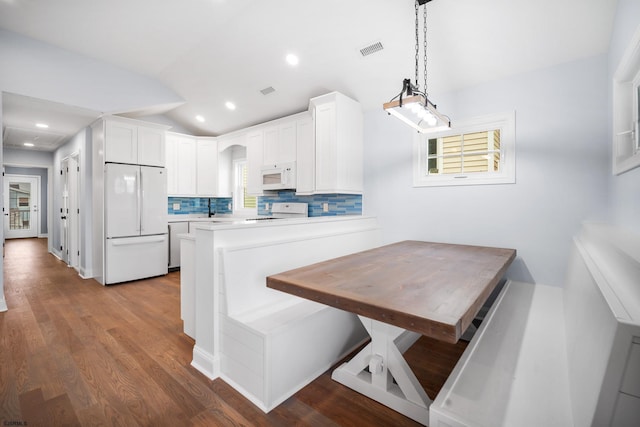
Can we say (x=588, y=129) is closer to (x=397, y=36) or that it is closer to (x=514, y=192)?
(x=514, y=192)

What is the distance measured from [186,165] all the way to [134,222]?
1.51 metres

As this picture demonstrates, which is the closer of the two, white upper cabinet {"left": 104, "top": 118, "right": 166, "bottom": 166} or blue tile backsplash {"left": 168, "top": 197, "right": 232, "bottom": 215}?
white upper cabinet {"left": 104, "top": 118, "right": 166, "bottom": 166}

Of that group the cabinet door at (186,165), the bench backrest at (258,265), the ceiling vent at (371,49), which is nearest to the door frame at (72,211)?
the cabinet door at (186,165)

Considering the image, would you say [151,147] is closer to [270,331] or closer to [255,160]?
[255,160]

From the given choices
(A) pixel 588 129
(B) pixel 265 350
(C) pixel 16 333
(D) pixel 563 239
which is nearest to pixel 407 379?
(B) pixel 265 350

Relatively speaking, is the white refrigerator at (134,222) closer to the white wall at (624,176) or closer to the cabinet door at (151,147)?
the cabinet door at (151,147)

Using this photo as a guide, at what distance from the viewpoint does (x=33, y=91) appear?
3309 millimetres

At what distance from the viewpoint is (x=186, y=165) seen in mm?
5484

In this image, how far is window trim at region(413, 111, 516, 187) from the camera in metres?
2.83

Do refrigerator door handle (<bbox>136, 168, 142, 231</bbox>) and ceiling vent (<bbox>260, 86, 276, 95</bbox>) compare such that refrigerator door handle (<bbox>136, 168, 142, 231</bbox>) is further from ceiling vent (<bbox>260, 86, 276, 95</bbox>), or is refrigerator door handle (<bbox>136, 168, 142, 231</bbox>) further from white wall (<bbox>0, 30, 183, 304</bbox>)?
ceiling vent (<bbox>260, 86, 276, 95</bbox>)

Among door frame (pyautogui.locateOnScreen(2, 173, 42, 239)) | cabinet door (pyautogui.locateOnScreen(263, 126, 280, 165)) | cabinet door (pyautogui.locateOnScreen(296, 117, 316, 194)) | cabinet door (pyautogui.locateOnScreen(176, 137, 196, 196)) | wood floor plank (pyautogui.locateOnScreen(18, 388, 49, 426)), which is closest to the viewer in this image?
wood floor plank (pyautogui.locateOnScreen(18, 388, 49, 426))

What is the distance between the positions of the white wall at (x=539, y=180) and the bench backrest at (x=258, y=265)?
1534mm

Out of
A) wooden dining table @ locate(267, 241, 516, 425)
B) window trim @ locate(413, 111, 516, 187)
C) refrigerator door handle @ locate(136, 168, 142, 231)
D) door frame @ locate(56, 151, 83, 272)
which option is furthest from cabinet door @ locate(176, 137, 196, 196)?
wooden dining table @ locate(267, 241, 516, 425)

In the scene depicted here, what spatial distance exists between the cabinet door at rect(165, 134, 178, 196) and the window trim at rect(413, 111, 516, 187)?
4223 mm
